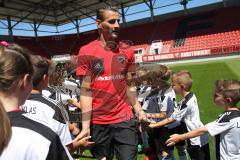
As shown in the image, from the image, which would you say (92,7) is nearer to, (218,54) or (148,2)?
(148,2)

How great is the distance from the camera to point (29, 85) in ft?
5.60

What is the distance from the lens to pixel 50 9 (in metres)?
35.7

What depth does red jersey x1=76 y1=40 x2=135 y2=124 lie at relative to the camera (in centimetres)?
367

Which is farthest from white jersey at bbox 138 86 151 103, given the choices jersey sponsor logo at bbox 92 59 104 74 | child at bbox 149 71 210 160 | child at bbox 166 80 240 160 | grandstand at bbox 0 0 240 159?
grandstand at bbox 0 0 240 159

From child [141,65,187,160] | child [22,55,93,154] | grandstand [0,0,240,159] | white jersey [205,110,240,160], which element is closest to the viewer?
child [22,55,93,154]

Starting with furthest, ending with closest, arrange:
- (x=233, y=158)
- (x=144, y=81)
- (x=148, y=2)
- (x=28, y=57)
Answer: (x=148, y=2) < (x=144, y=81) < (x=233, y=158) < (x=28, y=57)

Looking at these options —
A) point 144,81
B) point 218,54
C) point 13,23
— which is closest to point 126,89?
point 144,81

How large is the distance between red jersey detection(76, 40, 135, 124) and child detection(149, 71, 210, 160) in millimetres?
543

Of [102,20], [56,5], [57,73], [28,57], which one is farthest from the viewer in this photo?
[56,5]

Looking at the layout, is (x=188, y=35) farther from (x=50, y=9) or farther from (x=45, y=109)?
(x=45, y=109)

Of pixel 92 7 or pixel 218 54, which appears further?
pixel 92 7

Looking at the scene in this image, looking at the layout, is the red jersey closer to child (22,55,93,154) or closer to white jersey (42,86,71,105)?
white jersey (42,86,71,105)

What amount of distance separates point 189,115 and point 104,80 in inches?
45.4

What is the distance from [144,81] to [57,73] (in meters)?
1.11
